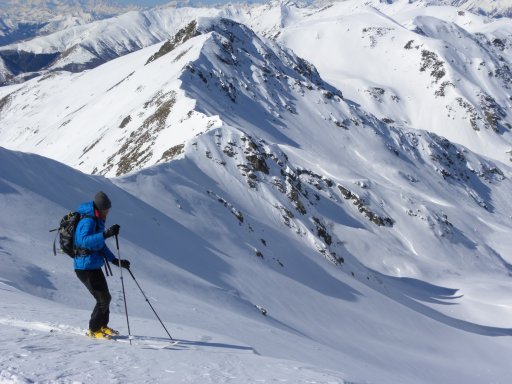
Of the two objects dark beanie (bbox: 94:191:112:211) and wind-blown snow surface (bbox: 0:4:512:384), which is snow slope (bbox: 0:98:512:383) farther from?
dark beanie (bbox: 94:191:112:211)

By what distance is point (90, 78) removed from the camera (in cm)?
12344

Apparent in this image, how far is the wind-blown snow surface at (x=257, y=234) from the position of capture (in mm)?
10023

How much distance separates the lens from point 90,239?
8328 millimetres

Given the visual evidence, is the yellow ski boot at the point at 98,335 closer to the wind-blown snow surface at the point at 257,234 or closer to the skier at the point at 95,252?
the skier at the point at 95,252

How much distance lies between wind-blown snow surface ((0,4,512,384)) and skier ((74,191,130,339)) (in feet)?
1.69

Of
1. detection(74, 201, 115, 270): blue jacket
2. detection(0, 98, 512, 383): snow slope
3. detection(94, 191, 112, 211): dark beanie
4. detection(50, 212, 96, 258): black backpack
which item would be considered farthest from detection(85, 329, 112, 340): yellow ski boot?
detection(94, 191, 112, 211): dark beanie

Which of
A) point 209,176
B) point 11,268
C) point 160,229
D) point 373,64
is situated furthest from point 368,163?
point 373,64

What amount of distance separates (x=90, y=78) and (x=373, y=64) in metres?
82.5

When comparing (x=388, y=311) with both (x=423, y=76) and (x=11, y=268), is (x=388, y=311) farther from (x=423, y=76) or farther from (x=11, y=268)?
(x=423, y=76)

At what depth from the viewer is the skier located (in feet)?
27.4

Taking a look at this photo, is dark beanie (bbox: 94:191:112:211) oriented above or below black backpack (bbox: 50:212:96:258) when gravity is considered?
above

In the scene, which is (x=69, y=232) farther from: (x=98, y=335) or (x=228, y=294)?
(x=228, y=294)

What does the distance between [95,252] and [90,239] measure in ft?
1.24

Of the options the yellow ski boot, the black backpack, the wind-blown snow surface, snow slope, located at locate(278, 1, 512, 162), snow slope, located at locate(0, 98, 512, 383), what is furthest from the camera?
snow slope, located at locate(278, 1, 512, 162)
